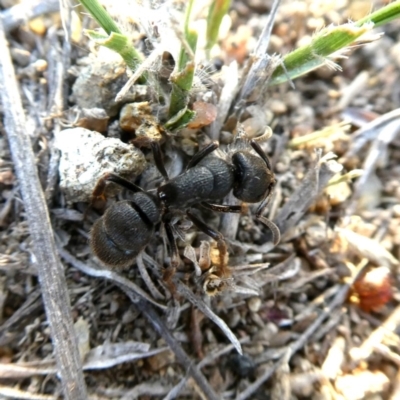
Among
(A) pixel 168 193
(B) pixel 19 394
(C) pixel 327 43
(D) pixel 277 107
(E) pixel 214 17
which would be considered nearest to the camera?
(B) pixel 19 394

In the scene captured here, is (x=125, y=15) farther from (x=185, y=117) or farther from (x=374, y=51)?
(x=374, y=51)

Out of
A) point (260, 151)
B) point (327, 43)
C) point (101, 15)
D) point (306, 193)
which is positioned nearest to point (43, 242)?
point (101, 15)

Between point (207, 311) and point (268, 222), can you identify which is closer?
point (207, 311)

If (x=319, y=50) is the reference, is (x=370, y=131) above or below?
below

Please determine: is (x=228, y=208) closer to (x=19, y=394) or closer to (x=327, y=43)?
(x=327, y=43)

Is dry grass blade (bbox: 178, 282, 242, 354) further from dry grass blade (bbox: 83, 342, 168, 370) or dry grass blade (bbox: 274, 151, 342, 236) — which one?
dry grass blade (bbox: 274, 151, 342, 236)

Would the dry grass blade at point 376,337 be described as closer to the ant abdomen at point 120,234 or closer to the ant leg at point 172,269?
the ant leg at point 172,269
